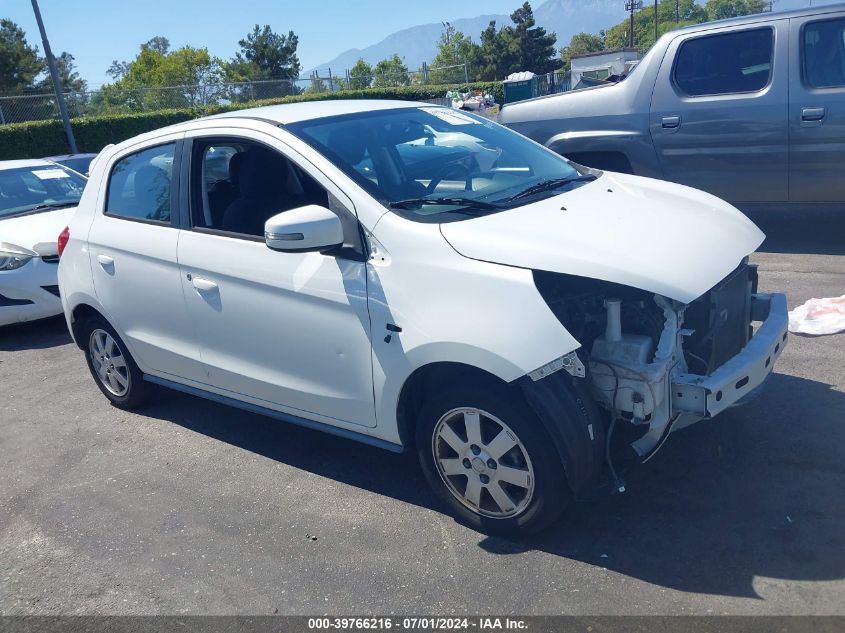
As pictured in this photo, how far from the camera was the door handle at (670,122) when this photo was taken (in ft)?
24.1

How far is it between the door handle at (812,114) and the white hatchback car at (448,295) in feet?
10.6

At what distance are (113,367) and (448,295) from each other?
296cm

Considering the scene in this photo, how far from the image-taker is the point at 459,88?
43.6 m

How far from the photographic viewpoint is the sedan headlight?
289 inches

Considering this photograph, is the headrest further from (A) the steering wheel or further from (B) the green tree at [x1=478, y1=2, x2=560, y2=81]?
(B) the green tree at [x1=478, y1=2, x2=560, y2=81]

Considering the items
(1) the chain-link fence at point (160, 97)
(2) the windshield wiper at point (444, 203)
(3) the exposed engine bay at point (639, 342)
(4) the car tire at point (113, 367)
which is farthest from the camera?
(1) the chain-link fence at point (160, 97)

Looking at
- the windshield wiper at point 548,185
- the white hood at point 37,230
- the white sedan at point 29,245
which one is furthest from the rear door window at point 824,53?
the white sedan at point 29,245

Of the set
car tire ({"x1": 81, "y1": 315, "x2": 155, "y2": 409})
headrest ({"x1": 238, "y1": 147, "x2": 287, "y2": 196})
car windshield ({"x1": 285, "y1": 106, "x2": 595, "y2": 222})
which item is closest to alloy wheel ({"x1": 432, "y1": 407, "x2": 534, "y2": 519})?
car windshield ({"x1": 285, "y1": 106, "x2": 595, "y2": 222})

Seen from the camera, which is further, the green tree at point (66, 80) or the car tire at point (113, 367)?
the green tree at point (66, 80)

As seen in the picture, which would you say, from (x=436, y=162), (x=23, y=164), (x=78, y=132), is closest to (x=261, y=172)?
(x=436, y=162)

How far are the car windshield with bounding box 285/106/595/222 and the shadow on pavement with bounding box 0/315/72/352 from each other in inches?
176

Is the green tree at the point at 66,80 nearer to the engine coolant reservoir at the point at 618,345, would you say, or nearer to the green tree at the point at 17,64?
the green tree at the point at 17,64

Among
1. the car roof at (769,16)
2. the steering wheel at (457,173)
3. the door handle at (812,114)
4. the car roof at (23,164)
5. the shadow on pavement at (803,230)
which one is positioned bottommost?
the shadow on pavement at (803,230)

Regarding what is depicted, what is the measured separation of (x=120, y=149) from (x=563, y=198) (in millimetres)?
2869
